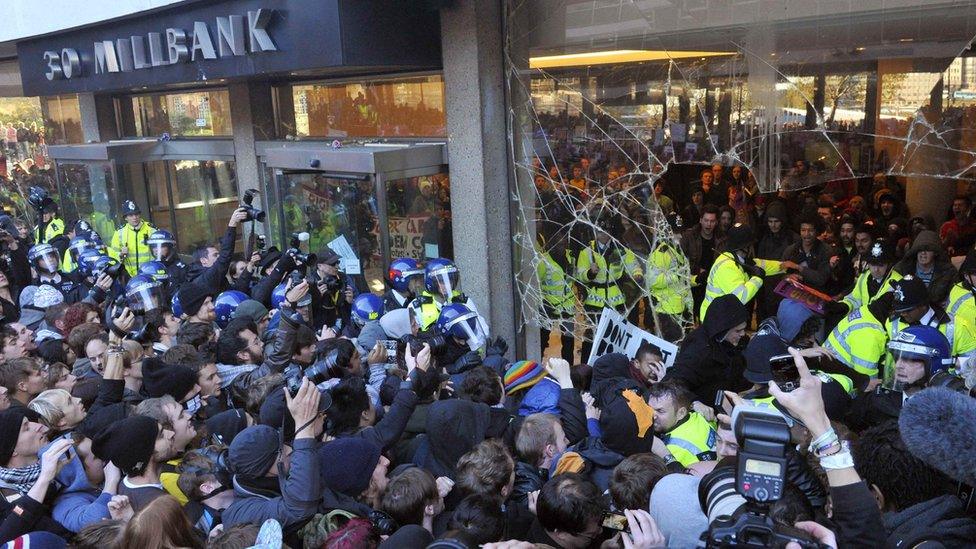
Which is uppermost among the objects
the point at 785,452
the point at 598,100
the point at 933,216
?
the point at 598,100

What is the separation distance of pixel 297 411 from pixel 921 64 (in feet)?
14.5

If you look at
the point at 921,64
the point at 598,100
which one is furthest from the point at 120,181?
the point at 921,64

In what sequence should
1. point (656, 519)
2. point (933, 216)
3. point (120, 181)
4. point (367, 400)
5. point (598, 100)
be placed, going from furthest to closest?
point (120, 181) → point (933, 216) → point (598, 100) → point (367, 400) → point (656, 519)

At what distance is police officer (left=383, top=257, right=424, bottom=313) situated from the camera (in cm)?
671

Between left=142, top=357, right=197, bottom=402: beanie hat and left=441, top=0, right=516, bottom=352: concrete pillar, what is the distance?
3578 millimetres

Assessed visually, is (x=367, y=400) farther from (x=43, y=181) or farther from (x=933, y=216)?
(x=43, y=181)

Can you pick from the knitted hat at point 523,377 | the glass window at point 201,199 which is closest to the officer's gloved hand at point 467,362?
the knitted hat at point 523,377

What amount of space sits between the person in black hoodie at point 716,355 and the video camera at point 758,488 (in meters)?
2.87

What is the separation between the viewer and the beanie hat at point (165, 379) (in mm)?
4539

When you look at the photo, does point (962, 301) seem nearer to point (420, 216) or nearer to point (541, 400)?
point (541, 400)

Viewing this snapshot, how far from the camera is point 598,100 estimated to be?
6.86 meters

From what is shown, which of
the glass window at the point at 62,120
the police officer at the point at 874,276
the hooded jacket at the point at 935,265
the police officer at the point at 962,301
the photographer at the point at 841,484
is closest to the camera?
the photographer at the point at 841,484

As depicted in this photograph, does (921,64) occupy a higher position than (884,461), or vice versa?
(921,64)

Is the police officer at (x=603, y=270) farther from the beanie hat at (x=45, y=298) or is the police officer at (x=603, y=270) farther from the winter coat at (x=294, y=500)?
the beanie hat at (x=45, y=298)
